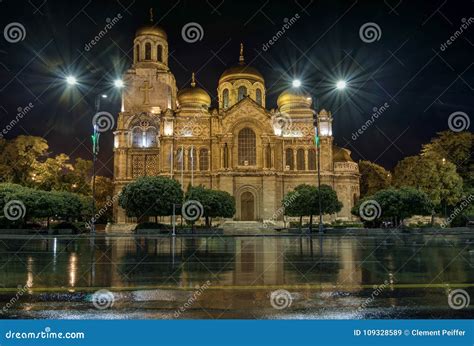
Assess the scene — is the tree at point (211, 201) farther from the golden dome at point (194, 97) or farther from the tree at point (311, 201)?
the golden dome at point (194, 97)

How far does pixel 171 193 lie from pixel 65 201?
1102cm

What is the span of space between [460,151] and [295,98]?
25.0 m

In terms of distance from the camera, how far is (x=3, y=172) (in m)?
53.1

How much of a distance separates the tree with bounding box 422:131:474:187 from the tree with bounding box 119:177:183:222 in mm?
33201

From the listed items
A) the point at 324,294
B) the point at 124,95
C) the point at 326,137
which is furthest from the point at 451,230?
the point at 124,95

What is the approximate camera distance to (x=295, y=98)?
69500 millimetres

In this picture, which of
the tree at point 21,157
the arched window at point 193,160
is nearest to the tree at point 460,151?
the arched window at point 193,160

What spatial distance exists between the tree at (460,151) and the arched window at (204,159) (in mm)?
28918

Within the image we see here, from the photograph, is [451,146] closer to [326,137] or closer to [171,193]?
[326,137]

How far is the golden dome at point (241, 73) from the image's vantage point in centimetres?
7205

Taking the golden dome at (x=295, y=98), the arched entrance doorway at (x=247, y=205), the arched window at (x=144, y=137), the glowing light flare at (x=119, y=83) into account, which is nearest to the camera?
the arched entrance doorway at (x=247, y=205)

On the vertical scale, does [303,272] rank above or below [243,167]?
below

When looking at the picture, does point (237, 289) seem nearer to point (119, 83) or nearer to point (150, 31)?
point (119, 83)

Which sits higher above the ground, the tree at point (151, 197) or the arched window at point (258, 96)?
the arched window at point (258, 96)
